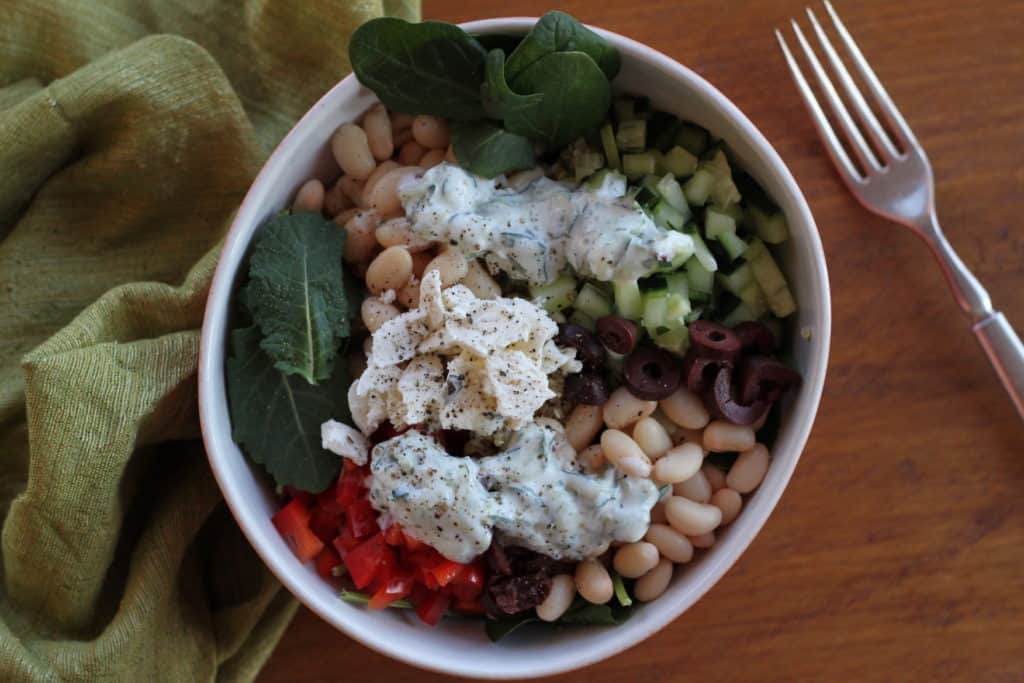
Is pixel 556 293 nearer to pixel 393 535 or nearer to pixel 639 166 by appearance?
pixel 639 166

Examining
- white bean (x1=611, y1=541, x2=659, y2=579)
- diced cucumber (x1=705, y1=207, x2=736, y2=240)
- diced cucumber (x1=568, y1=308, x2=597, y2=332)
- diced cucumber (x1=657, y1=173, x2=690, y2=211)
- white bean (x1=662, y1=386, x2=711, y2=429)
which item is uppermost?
diced cucumber (x1=657, y1=173, x2=690, y2=211)

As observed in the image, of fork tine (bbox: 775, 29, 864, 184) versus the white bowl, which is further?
fork tine (bbox: 775, 29, 864, 184)

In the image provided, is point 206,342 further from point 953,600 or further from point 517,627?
point 953,600

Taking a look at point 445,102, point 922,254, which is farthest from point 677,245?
point 922,254

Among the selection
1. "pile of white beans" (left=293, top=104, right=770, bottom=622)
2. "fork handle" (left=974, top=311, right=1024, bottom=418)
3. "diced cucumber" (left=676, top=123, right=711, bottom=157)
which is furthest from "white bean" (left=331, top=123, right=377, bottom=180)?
"fork handle" (left=974, top=311, right=1024, bottom=418)

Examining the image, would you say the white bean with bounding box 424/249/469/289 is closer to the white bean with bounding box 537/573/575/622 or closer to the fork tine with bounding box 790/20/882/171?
the white bean with bounding box 537/573/575/622

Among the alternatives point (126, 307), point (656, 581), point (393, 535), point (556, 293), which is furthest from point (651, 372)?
point (126, 307)
